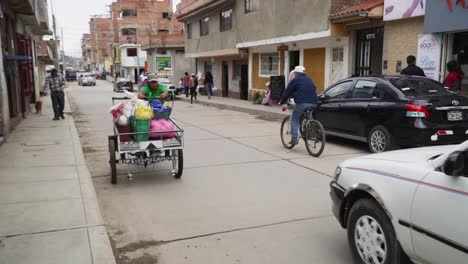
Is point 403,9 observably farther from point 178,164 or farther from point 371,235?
point 371,235

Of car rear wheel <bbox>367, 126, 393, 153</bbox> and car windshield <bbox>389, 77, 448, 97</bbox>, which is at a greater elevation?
car windshield <bbox>389, 77, 448, 97</bbox>

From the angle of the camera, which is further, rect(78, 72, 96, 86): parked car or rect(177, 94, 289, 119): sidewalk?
rect(78, 72, 96, 86): parked car

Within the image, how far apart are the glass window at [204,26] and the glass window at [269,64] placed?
7260 mm

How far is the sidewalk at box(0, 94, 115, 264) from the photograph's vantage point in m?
4.16

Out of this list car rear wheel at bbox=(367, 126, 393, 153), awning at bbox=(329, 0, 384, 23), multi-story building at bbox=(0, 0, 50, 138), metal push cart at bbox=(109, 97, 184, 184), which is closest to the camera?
metal push cart at bbox=(109, 97, 184, 184)

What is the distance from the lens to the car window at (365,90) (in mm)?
9216

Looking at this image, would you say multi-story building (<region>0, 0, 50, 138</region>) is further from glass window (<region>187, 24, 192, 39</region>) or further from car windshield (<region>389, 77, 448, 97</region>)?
glass window (<region>187, 24, 192, 39</region>)

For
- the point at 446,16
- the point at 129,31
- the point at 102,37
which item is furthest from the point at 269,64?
the point at 102,37

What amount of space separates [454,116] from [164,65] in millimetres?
39360

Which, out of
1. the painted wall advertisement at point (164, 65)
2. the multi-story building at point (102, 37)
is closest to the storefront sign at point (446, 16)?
the painted wall advertisement at point (164, 65)

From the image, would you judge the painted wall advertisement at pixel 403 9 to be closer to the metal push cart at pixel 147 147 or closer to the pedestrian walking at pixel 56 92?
the metal push cart at pixel 147 147

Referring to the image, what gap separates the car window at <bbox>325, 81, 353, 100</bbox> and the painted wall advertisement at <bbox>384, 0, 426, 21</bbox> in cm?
385

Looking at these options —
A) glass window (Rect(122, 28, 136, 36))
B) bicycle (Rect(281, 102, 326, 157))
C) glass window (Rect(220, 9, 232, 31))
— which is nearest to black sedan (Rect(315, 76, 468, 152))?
bicycle (Rect(281, 102, 326, 157))

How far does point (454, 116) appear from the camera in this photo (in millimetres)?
8211
